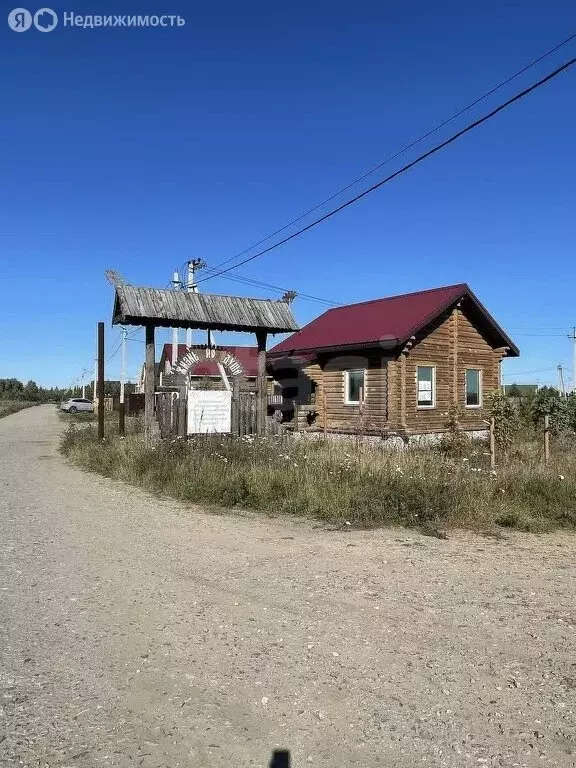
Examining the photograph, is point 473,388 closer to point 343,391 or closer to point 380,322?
point 380,322

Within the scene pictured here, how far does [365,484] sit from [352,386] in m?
13.3

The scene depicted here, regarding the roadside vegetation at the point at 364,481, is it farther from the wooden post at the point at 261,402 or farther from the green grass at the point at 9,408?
the green grass at the point at 9,408

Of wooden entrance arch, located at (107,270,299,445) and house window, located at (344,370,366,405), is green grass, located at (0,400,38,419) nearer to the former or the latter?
house window, located at (344,370,366,405)

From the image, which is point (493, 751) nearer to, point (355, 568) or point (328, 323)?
point (355, 568)

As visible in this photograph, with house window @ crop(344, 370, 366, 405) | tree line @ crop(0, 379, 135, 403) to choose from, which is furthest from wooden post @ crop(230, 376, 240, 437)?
tree line @ crop(0, 379, 135, 403)

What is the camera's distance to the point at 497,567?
6305 millimetres

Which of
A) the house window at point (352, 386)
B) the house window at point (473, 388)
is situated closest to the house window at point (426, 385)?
the house window at point (352, 386)

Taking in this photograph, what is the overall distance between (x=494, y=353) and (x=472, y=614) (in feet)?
69.2

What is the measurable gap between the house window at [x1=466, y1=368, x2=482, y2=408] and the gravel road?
16696 millimetres

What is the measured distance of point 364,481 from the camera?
9555 millimetres

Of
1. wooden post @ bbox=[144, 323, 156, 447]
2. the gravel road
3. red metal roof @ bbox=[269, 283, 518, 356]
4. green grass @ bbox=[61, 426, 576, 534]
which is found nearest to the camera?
the gravel road

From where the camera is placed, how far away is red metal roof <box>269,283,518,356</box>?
68.5 feet

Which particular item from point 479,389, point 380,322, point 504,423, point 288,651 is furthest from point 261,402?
point 288,651

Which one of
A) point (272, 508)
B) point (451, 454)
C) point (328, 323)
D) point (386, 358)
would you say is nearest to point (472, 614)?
point (272, 508)
